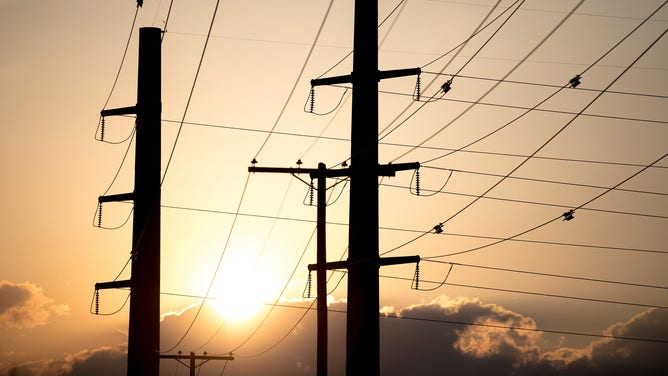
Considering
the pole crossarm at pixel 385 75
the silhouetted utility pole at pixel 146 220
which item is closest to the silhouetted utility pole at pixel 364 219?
the pole crossarm at pixel 385 75

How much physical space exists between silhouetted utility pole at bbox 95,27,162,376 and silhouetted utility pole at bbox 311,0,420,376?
532 cm

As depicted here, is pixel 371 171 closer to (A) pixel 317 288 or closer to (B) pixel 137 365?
(A) pixel 317 288

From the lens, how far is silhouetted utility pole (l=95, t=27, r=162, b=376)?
30.9 m

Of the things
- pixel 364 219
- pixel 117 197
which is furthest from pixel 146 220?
pixel 364 219

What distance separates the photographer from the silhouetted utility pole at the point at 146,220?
3091 centimetres

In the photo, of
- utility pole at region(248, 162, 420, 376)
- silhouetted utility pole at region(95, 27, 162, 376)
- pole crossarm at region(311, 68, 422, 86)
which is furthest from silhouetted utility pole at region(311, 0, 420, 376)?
silhouetted utility pole at region(95, 27, 162, 376)

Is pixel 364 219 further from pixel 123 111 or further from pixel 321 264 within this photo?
pixel 123 111

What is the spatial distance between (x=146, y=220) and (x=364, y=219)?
6.17m

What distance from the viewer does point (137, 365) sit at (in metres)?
30.7

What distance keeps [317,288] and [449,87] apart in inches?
292

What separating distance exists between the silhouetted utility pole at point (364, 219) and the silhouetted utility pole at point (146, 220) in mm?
5317

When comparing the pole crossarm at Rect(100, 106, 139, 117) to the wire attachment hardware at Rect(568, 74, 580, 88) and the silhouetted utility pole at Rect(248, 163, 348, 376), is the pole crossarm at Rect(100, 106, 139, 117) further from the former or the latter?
the wire attachment hardware at Rect(568, 74, 580, 88)

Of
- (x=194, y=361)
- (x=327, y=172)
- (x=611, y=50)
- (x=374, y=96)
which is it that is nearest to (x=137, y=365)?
(x=327, y=172)

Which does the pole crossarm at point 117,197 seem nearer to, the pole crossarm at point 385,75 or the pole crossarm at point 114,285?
the pole crossarm at point 114,285
